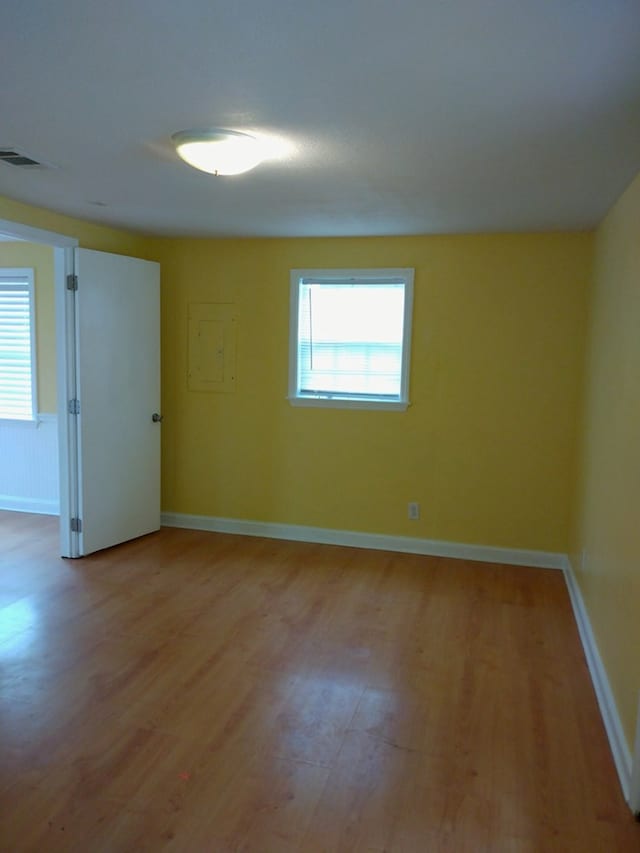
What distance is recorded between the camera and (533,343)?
166 inches

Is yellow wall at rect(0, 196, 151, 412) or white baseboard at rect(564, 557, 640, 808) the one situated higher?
yellow wall at rect(0, 196, 151, 412)

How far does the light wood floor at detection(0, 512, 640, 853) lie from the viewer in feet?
6.39

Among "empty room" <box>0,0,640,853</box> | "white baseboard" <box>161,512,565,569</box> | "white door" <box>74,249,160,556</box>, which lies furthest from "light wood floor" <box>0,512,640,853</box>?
"white door" <box>74,249,160,556</box>

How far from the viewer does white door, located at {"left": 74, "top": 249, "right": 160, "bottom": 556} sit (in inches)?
164

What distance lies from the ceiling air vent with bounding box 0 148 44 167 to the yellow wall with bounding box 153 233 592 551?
2.09m

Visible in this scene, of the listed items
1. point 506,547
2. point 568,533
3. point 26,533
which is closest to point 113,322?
point 26,533

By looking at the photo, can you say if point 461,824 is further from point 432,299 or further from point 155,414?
point 155,414

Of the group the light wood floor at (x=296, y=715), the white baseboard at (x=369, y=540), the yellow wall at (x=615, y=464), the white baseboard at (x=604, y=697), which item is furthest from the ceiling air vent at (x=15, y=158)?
the white baseboard at (x=604, y=697)

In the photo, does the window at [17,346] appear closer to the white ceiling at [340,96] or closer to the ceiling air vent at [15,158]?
the white ceiling at [340,96]

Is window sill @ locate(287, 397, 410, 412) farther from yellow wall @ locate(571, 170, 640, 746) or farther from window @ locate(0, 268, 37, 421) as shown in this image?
window @ locate(0, 268, 37, 421)

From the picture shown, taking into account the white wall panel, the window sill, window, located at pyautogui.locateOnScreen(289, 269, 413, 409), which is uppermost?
window, located at pyautogui.locateOnScreen(289, 269, 413, 409)

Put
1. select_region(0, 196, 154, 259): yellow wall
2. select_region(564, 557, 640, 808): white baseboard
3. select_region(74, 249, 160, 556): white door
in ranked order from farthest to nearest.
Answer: select_region(74, 249, 160, 556): white door < select_region(0, 196, 154, 259): yellow wall < select_region(564, 557, 640, 808): white baseboard

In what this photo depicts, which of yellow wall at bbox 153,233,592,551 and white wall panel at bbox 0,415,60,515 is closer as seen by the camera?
yellow wall at bbox 153,233,592,551

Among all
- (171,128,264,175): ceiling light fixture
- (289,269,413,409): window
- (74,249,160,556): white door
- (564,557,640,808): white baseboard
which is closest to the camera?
(564,557,640,808): white baseboard
